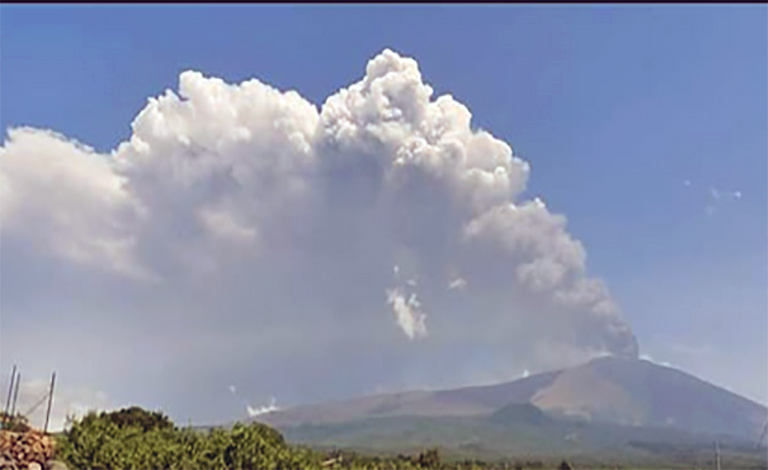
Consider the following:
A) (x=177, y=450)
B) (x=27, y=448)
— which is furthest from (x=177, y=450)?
(x=27, y=448)

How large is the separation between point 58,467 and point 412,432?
583 ft

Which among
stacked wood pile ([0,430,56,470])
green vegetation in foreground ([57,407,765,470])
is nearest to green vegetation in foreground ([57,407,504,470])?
green vegetation in foreground ([57,407,765,470])

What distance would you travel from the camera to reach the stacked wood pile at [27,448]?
2236 centimetres

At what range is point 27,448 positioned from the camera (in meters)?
24.1

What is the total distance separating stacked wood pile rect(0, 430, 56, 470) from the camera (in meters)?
22.4

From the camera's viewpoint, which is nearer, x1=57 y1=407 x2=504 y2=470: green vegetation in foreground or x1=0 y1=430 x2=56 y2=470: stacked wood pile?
x1=0 y1=430 x2=56 y2=470: stacked wood pile

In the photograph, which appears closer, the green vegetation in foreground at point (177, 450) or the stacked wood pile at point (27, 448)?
the stacked wood pile at point (27, 448)

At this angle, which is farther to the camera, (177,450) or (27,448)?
(177,450)

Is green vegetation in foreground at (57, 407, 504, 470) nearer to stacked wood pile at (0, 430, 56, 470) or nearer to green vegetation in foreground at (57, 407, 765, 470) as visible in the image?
green vegetation in foreground at (57, 407, 765, 470)

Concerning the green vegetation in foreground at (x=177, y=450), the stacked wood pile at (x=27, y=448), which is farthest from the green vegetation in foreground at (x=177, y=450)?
the stacked wood pile at (x=27, y=448)

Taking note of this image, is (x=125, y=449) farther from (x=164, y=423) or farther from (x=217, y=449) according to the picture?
(x=164, y=423)

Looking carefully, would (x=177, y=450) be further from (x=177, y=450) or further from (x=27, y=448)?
(x=27, y=448)

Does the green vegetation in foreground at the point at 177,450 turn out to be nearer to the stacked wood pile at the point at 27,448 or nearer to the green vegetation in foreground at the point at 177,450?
the green vegetation in foreground at the point at 177,450

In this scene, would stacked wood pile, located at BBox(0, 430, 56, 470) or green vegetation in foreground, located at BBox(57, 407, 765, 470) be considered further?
green vegetation in foreground, located at BBox(57, 407, 765, 470)
